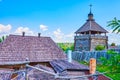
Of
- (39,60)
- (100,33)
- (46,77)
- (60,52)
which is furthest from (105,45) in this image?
(46,77)

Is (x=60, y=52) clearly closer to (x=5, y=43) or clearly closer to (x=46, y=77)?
(x=5, y=43)

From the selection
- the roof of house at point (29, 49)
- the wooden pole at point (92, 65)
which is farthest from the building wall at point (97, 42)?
the wooden pole at point (92, 65)

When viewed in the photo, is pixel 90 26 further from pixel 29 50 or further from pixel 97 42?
pixel 29 50

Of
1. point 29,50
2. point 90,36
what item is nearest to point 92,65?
point 29,50

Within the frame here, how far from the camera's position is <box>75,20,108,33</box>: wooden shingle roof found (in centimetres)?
4008

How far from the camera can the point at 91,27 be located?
40.1m

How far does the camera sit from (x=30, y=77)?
9352mm

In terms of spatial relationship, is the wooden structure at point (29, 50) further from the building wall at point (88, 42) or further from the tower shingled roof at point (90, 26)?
the tower shingled roof at point (90, 26)

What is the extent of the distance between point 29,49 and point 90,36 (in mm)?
20044

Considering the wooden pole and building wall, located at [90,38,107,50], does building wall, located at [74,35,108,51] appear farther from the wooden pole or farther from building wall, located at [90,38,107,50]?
the wooden pole

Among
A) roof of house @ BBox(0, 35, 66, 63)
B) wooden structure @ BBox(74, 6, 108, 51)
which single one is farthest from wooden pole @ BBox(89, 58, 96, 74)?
wooden structure @ BBox(74, 6, 108, 51)

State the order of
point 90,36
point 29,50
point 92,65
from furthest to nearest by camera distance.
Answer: point 90,36 < point 29,50 < point 92,65

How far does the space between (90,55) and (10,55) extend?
49.2 feet

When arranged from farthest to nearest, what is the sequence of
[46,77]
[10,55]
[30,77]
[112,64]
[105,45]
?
[105,45], [10,55], [46,77], [30,77], [112,64]
